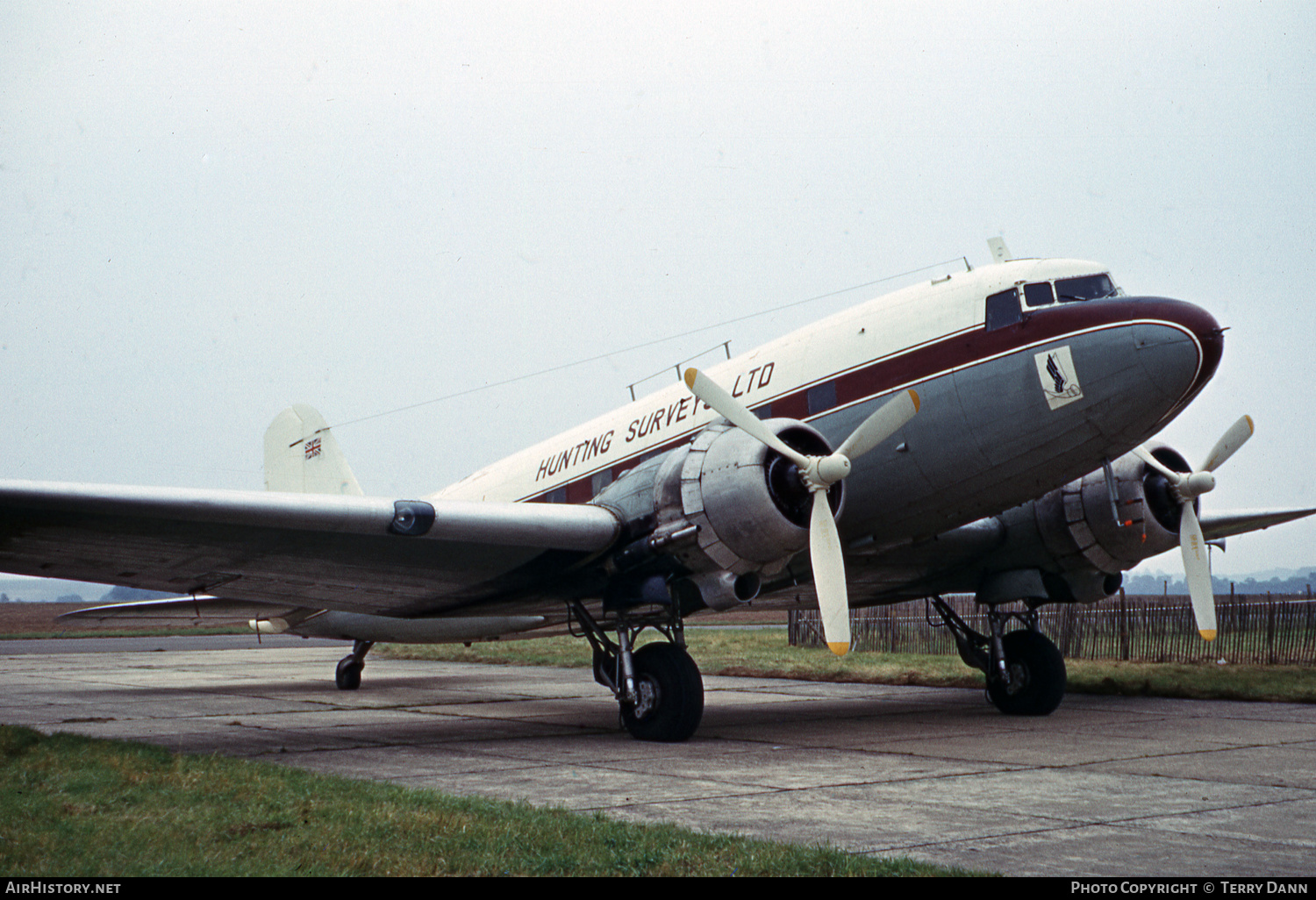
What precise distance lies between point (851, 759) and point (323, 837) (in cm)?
523

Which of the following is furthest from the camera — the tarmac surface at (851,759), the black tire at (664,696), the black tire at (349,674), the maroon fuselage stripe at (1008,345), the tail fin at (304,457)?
the black tire at (349,674)

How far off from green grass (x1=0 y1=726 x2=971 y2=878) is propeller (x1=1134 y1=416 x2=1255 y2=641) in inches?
348

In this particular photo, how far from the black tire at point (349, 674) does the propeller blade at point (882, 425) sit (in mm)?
12091

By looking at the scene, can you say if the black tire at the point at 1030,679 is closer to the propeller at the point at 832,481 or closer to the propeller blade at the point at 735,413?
the propeller at the point at 832,481

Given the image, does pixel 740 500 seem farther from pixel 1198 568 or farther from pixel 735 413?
pixel 1198 568

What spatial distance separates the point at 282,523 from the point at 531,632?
6.92 meters

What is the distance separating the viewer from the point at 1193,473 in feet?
42.0

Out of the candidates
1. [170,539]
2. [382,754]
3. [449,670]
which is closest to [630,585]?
[382,754]

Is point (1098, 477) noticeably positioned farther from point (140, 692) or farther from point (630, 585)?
point (140, 692)

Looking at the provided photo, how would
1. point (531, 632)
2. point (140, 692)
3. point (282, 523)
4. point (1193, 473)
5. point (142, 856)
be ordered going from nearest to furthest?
1. point (142, 856)
2. point (282, 523)
3. point (1193, 473)
4. point (531, 632)
5. point (140, 692)

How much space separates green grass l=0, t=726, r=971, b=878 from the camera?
5270 mm

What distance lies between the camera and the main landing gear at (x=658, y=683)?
437 inches

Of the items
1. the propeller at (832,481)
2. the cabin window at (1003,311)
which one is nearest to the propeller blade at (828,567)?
the propeller at (832,481)

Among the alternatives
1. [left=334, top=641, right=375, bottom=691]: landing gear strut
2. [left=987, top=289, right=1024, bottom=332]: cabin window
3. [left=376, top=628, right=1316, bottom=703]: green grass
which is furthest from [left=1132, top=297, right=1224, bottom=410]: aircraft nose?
[left=334, top=641, right=375, bottom=691]: landing gear strut
